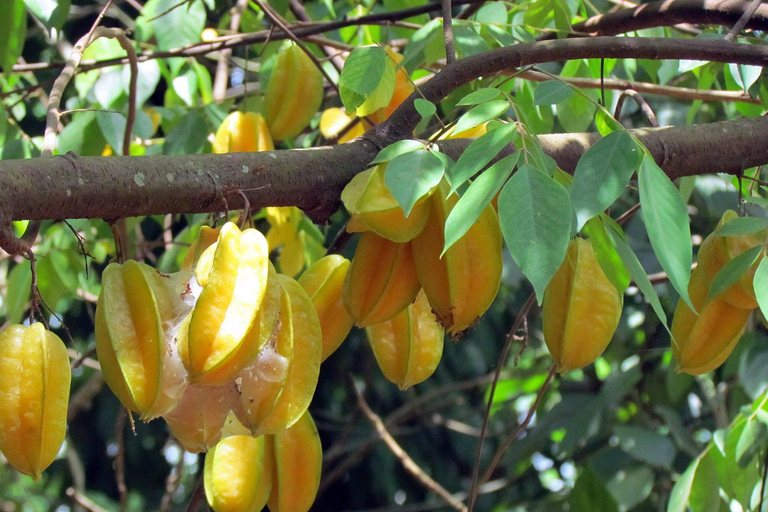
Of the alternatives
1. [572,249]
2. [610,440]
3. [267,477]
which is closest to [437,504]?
[610,440]

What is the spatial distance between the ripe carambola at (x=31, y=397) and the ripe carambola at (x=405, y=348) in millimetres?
410

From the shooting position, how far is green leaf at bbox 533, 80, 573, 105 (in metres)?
1.05

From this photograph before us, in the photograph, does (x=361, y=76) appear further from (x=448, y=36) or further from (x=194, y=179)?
(x=194, y=179)

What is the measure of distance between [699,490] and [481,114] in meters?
1.00

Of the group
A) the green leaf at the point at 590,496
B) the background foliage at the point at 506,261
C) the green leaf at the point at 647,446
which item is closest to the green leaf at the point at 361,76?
the background foliage at the point at 506,261

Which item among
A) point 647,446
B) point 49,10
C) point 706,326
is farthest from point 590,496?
point 49,10

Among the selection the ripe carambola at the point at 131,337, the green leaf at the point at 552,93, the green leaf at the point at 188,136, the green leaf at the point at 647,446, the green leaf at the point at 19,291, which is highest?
the green leaf at the point at 552,93

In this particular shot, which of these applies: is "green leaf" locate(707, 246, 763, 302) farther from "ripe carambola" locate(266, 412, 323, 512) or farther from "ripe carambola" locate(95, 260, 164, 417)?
"ripe carambola" locate(95, 260, 164, 417)

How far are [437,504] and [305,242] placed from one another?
1291mm

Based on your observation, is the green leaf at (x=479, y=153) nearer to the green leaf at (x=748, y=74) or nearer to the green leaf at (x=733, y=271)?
the green leaf at (x=733, y=271)

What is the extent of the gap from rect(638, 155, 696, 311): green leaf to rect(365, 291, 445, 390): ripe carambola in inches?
15.1

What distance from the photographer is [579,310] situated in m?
0.99

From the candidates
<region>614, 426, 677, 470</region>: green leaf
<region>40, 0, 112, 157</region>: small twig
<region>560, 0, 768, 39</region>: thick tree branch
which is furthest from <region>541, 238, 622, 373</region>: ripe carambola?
<region>614, 426, 677, 470</region>: green leaf

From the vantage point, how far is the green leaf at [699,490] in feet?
5.05
